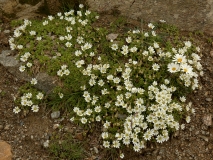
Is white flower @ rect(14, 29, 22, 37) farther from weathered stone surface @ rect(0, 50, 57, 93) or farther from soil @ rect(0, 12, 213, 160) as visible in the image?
soil @ rect(0, 12, 213, 160)

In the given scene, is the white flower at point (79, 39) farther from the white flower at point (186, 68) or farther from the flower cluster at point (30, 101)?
the white flower at point (186, 68)

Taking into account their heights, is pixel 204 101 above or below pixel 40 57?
below

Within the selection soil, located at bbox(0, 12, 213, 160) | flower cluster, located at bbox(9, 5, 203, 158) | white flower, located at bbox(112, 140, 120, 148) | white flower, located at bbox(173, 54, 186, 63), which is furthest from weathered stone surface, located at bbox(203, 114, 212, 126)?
white flower, located at bbox(112, 140, 120, 148)

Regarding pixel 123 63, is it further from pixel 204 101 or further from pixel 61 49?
pixel 204 101

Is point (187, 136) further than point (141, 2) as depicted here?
No

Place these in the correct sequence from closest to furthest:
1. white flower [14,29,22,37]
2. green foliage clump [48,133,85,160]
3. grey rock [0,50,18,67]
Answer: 1. green foliage clump [48,133,85,160]
2. grey rock [0,50,18,67]
3. white flower [14,29,22,37]

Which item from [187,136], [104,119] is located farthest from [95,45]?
[187,136]

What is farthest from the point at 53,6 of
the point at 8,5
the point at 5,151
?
the point at 5,151
